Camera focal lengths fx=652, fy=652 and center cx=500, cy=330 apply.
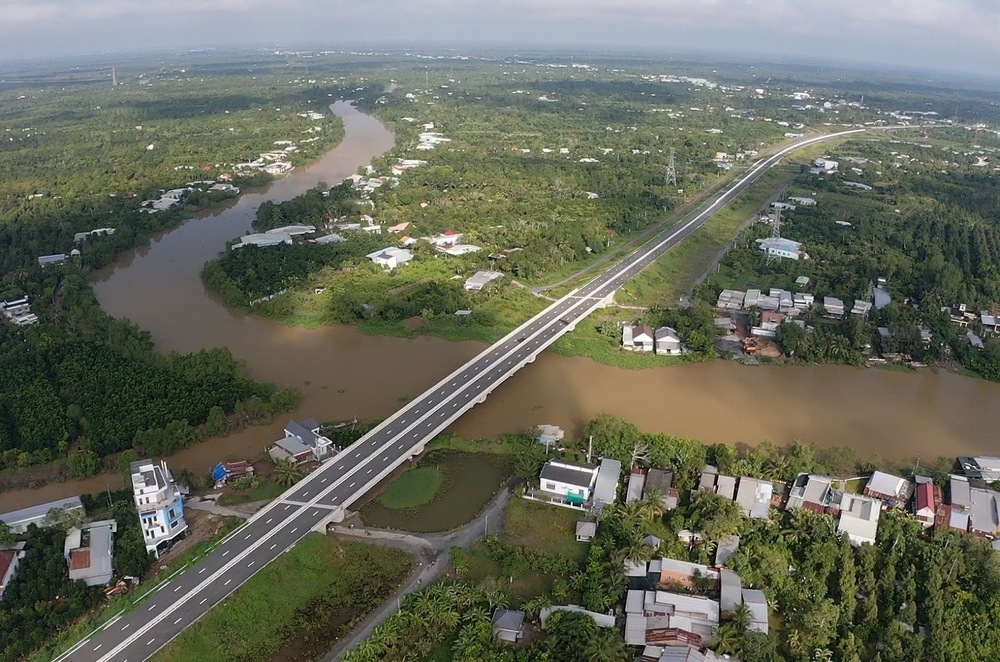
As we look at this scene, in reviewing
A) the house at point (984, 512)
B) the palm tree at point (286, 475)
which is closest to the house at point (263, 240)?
the palm tree at point (286, 475)

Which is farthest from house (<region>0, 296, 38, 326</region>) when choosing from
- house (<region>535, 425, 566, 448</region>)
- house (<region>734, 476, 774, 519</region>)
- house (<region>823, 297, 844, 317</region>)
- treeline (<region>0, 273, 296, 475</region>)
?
house (<region>823, 297, 844, 317</region>)

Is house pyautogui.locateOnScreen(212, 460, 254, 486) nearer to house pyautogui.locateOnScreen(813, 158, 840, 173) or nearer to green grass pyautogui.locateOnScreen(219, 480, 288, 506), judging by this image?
green grass pyautogui.locateOnScreen(219, 480, 288, 506)

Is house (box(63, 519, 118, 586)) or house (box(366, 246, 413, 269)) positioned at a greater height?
house (box(366, 246, 413, 269))

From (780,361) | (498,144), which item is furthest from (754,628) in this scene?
(498,144)

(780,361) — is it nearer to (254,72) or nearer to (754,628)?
(754,628)

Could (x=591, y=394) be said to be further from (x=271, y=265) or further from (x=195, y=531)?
(x=271, y=265)

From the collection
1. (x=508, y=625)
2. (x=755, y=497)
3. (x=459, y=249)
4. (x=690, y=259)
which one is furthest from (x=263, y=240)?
(x=755, y=497)

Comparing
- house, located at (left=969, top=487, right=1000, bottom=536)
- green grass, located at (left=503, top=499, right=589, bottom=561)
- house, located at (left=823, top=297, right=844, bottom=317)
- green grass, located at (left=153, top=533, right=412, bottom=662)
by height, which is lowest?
green grass, located at (left=153, top=533, right=412, bottom=662)
